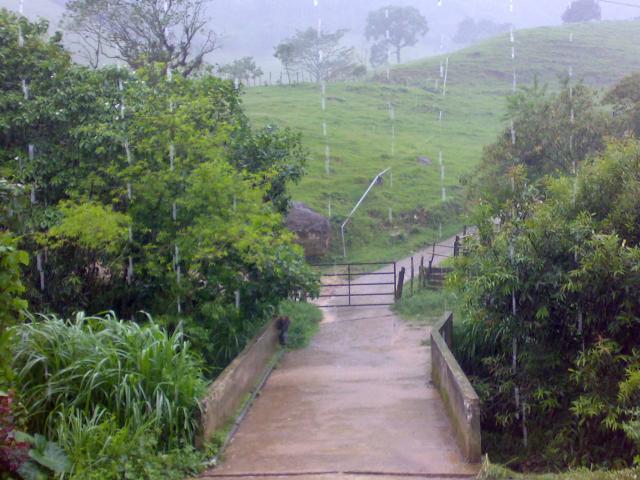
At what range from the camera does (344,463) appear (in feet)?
27.5

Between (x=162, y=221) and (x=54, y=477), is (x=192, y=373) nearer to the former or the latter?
(x=54, y=477)

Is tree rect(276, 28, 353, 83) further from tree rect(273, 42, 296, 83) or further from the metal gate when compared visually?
the metal gate

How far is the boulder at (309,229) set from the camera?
28.5m

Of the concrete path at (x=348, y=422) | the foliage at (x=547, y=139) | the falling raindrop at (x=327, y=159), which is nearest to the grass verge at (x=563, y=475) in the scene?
the concrete path at (x=348, y=422)

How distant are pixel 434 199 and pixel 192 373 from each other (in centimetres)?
2811

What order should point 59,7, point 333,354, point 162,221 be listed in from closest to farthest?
point 162,221, point 333,354, point 59,7

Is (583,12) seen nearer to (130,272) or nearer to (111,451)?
(130,272)

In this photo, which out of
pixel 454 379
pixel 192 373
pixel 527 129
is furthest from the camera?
pixel 527 129

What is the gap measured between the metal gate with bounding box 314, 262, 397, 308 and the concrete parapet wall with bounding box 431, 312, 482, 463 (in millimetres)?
8583

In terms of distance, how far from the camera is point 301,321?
1945 centimetres

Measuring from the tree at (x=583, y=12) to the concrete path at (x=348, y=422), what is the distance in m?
105

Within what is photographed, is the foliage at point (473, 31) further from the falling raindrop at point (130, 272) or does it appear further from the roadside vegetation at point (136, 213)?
the falling raindrop at point (130, 272)

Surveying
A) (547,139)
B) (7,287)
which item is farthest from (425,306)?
(7,287)

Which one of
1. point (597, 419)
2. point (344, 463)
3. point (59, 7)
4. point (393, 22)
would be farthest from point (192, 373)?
point (59, 7)
